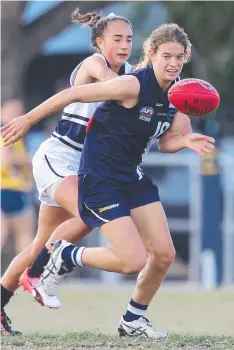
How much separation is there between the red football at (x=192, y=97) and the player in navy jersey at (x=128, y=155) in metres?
0.15

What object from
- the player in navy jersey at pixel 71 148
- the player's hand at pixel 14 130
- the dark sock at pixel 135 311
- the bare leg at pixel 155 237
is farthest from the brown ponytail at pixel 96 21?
the dark sock at pixel 135 311

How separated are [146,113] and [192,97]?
33cm

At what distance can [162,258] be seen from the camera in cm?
716

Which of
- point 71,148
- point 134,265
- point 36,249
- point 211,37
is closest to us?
point 134,265

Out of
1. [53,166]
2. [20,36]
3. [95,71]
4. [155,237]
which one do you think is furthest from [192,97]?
[20,36]

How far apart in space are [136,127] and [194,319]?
11.4 ft

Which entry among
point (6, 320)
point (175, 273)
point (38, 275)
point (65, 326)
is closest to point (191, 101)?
point (38, 275)

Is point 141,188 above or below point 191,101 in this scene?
below

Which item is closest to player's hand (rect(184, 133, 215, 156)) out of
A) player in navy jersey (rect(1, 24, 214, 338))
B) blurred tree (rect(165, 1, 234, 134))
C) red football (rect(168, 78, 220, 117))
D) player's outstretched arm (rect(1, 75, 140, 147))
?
player in navy jersey (rect(1, 24, 214, 338))

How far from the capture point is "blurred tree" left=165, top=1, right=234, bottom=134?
1745cm

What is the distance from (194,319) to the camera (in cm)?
1001

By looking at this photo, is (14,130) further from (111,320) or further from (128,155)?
(111,320)

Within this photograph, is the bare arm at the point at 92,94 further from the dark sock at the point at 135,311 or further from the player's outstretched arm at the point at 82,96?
the dark sock at the point at 135,311

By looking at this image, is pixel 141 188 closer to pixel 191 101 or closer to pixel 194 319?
pixel 191 101
